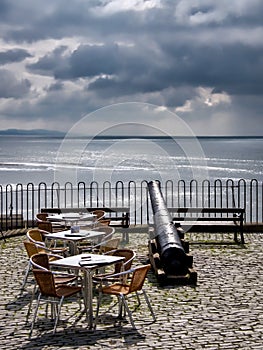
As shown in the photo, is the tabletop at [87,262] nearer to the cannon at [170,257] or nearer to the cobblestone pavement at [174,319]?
the cobblestone pavement at [174,319]

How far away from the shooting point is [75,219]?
1366cm

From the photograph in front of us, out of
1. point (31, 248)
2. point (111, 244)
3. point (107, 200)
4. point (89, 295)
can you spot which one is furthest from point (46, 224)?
Answer: point (107, 200)

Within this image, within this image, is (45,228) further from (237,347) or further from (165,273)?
(237,347)

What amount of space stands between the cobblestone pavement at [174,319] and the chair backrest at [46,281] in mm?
530

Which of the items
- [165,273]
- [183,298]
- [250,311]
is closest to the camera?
[250,311]

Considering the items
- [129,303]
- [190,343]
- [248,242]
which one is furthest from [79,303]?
[248,242]

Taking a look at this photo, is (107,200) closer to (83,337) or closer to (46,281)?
(46,281)

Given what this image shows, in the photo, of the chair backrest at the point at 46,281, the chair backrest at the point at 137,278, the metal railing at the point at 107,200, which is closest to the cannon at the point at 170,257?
the chair backrest at the point at 137,278

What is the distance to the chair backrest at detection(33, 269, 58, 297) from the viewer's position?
8.16 m

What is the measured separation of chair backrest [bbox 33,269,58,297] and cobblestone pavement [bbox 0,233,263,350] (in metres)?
0.53

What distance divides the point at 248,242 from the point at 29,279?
644 centimetres

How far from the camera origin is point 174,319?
872 centimetres

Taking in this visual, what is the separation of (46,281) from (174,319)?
1986 mm

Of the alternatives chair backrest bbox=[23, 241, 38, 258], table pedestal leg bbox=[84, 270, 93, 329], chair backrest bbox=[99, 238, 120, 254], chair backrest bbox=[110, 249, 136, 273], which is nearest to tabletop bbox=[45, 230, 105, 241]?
chair backrest bbox=[99, 238, 120, 254]
